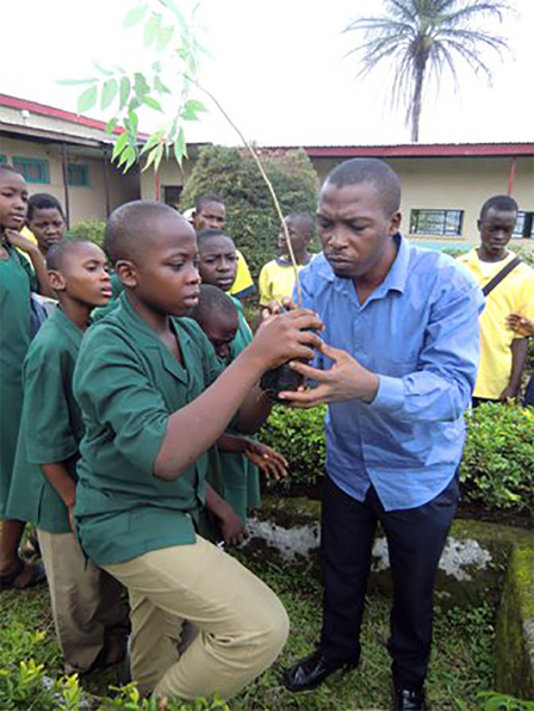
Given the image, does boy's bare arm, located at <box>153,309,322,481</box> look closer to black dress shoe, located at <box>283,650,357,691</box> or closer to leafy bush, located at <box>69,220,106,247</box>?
black dress shoe, located at <box>283,650,357,691</box>

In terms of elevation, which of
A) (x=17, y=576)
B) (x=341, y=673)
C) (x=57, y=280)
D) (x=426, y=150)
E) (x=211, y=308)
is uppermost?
(x=426, y=150)

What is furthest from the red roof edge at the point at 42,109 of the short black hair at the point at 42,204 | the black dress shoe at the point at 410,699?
the black dress shoe at the point at 410,699

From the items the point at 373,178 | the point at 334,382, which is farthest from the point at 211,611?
the point at 373,178

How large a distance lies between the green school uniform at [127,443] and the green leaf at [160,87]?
0.64m

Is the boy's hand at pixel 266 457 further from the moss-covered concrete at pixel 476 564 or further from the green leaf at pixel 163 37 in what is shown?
the green leaf at pixel 163 37

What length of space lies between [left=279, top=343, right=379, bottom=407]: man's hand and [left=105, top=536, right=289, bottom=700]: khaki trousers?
0.54 metres

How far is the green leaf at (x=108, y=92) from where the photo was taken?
4.76 feet

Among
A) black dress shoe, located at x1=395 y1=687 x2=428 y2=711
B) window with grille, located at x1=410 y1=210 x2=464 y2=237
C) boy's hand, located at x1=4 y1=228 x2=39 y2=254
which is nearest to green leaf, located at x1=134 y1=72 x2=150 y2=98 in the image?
boy's hand, located at x1=4 y1=228 x2=39 y2=254

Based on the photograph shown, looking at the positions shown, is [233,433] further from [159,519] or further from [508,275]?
[508,275]

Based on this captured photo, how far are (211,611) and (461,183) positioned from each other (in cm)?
1536

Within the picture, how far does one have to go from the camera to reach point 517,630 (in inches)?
82.8

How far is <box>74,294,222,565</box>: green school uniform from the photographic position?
1.41m

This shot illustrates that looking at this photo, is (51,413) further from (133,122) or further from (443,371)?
(443,371)

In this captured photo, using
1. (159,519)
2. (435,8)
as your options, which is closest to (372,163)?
(159,519)
